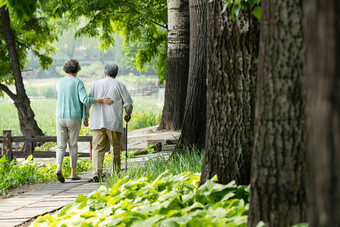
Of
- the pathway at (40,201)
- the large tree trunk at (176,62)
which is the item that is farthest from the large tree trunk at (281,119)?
the large tree trunk at (176,62)

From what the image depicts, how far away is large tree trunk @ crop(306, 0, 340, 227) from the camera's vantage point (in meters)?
2.03

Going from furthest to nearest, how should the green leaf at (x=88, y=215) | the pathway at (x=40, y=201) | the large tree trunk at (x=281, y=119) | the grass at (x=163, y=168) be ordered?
1. the grass at (x=163, y=168)
2. the pathway at (x=40, y=201)
3. the green leaf at (x=88, y=215)
4. the large tree trunk at (x=281, y=119)

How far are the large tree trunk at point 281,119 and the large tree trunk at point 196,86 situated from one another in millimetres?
5129

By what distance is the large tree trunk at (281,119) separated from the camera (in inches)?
124

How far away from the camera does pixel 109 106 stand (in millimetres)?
8086

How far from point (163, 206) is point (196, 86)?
5174 mm

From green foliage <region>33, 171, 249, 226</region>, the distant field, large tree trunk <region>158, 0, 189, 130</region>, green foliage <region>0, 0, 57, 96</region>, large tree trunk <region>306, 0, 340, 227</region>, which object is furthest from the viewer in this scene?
the distant field

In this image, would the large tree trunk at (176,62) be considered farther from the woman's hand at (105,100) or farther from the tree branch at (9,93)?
the tree branch at (9,93)

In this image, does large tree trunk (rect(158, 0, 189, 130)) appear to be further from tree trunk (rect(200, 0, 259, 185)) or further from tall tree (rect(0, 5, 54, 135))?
tree trunk (rect(200, 0, 259, 185))

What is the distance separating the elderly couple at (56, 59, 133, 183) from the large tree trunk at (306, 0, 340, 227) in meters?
6.09

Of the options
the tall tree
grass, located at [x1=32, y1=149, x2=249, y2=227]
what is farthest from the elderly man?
the tall tree

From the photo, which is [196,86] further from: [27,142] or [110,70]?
[27,142]

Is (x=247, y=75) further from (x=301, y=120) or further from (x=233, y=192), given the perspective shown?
(x=301, y=120)

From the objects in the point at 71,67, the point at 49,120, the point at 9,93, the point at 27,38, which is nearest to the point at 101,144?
the point at 71,67
